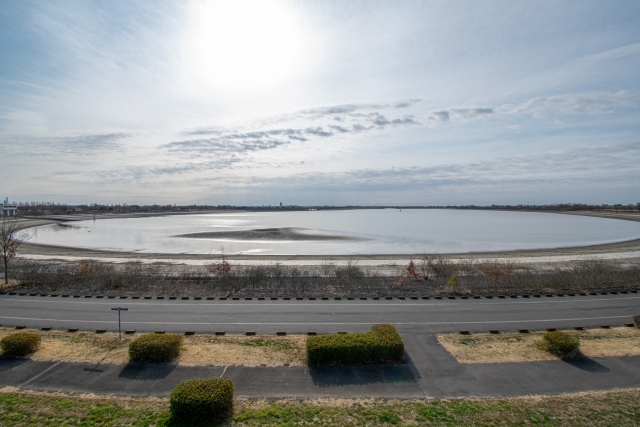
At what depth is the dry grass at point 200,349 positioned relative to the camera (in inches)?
571

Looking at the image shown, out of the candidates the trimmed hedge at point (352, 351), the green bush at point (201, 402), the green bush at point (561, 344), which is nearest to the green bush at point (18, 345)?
the green bush at point (201, 402)

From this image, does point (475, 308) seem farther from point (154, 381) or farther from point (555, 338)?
point (154, 381)

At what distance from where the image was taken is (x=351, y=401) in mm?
11570

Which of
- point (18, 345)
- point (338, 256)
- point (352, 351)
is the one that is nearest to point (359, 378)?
point (352, 351)

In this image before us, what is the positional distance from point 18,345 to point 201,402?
1001 cm

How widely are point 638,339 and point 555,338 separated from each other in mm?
5502

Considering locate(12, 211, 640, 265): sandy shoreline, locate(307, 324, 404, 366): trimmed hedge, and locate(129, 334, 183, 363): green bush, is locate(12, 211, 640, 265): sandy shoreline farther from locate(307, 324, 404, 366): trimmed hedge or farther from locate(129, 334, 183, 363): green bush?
locate(129, 334, 183, 363): green bush

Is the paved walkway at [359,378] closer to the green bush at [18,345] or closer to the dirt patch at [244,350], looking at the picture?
the green bush at [18,345]

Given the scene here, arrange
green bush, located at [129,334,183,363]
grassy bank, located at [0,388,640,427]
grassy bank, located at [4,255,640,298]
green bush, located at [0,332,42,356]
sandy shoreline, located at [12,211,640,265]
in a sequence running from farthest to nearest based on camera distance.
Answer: sandy shoreline, located at [12,211,640,265]
grassy bank, located at [4,255,640,298]
green bush, located at [0,332,42,356]
green bush, located at [129,334,183,363]
grassy bank, located at [0,388,640,427]

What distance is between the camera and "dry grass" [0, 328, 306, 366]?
47.5 ft

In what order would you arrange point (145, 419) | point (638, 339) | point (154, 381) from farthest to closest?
point (638, 339) → point (154, 381) → point (145, 419)

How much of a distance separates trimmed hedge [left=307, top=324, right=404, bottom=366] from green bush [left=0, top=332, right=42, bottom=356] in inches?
469

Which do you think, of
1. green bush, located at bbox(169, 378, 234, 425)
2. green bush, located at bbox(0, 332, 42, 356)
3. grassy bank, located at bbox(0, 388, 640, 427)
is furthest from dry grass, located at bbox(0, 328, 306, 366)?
green bush, located at bbox(169, 378, 234, 425)

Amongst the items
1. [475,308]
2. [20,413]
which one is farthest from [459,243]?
[20,413]
